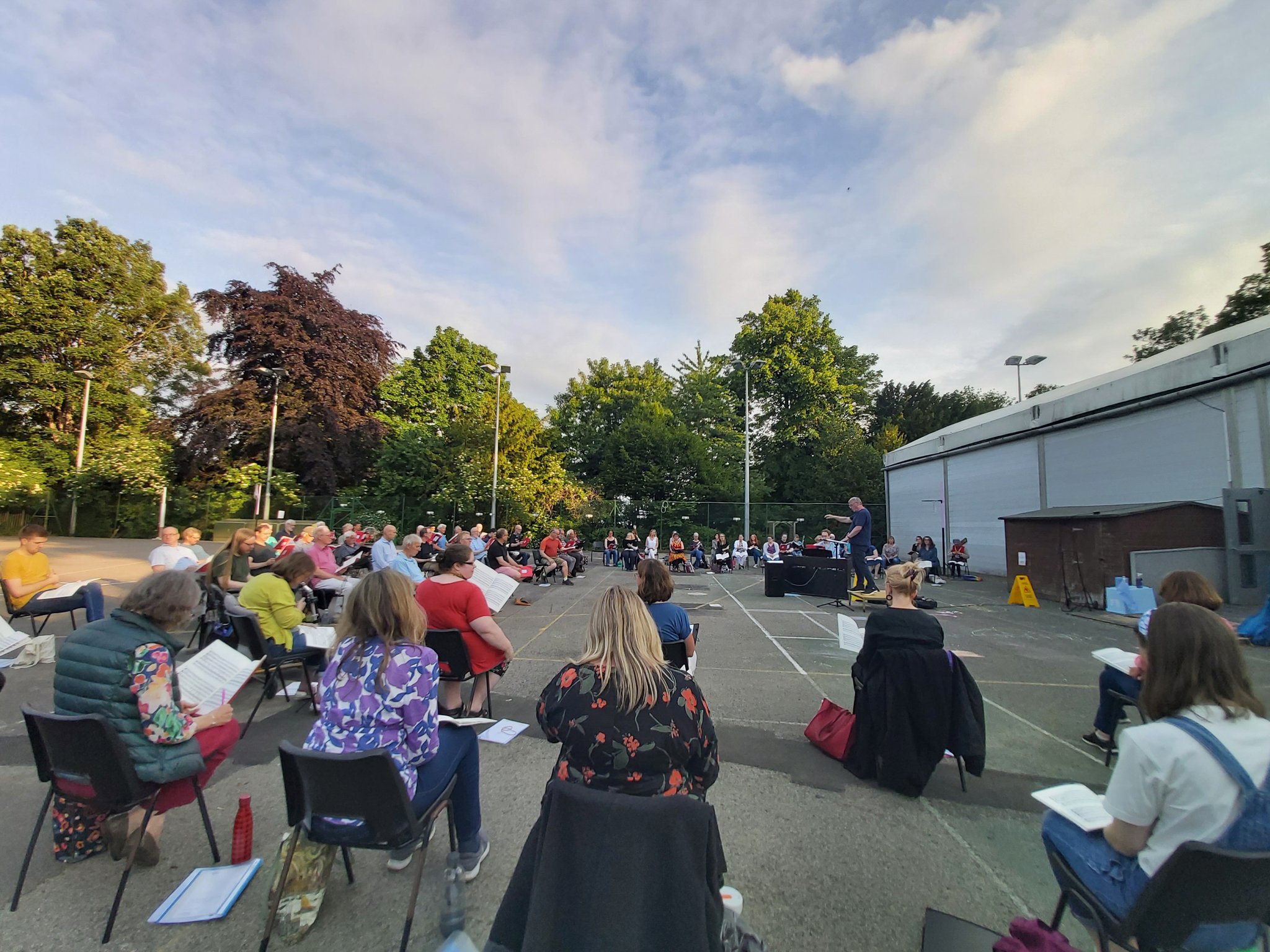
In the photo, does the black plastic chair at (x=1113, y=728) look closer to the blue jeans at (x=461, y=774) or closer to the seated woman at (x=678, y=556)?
the blue jeans at (x=461, y=774)

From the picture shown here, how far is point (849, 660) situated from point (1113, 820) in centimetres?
508

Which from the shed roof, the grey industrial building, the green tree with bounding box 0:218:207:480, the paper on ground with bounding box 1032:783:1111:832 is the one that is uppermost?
the green tree with bounding box 0:218:207:480

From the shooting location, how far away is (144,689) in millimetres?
2484

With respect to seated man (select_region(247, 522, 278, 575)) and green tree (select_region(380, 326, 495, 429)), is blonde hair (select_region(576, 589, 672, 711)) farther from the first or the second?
green tree (select_region(380, 326, 495, 429))

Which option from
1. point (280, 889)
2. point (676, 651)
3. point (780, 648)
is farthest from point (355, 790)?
point (780, 648)

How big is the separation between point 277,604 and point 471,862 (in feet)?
9.96

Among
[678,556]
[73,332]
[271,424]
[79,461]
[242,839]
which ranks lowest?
[242,839]

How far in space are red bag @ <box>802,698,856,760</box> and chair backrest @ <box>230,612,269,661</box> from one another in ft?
13.7

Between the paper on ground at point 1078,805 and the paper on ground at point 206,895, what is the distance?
3.24 meters

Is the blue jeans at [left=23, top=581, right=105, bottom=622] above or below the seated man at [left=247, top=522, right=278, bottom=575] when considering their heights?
below

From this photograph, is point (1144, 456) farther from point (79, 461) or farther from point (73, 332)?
point (73, 332)

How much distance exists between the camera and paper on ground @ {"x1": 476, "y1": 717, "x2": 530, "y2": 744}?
423 cm

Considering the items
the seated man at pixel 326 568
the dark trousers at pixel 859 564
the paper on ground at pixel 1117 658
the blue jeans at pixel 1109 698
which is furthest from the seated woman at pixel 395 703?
the dark trousers at pixel 859 564

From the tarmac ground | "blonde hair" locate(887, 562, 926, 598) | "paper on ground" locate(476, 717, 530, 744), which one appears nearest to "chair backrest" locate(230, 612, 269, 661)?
the tarmac ground
